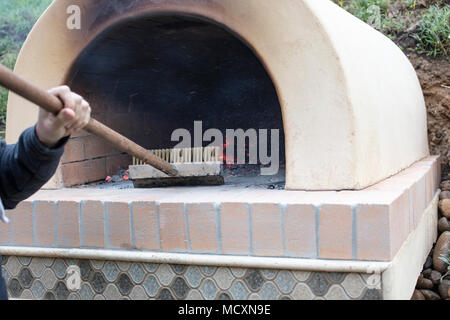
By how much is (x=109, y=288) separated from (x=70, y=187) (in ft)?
2.83

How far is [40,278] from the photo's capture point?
2299 mm

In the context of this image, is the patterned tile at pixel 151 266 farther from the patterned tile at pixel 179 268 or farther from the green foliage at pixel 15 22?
the green foliage at pixel 15 22

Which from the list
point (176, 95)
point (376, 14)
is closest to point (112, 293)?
point (176, 95)

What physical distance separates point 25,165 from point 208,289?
2.86ft

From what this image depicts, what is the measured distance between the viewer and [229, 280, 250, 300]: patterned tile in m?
1.99

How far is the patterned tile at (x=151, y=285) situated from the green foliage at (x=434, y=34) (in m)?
3.48

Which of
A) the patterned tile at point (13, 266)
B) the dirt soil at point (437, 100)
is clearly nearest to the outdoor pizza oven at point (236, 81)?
the dirt soil at point (437, 100)

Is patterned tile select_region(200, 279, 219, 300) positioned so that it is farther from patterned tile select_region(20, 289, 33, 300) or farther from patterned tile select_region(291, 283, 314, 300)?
patterned tile select_region(20, 289, 33, 300)

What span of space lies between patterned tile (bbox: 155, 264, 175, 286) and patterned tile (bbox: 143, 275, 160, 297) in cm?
3

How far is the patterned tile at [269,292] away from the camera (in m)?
1.95

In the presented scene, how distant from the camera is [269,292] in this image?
1959mm

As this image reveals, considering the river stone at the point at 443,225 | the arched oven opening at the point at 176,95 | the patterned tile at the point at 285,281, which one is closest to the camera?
the patterned tile at the point at 285,281

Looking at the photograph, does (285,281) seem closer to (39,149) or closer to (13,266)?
(39,149)

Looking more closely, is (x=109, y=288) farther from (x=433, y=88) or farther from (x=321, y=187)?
(x=433, y=88)
